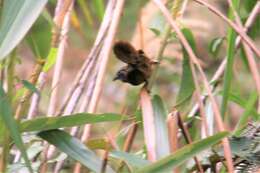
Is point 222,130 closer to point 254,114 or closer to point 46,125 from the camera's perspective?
point 46,125

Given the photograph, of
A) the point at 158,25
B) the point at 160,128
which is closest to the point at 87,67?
the point at 158,25

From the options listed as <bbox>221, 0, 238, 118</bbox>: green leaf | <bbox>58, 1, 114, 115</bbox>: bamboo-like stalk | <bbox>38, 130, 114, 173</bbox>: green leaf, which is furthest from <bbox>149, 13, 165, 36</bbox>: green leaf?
<bbox>38, 130, 114, 173</bbox>: green leaf

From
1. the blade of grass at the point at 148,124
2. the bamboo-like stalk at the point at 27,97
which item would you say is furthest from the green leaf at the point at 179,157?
the bamboo-like stalk at the point at 27,97

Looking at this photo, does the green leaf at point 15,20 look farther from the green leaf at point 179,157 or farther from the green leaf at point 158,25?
the green leaf at point 158,25

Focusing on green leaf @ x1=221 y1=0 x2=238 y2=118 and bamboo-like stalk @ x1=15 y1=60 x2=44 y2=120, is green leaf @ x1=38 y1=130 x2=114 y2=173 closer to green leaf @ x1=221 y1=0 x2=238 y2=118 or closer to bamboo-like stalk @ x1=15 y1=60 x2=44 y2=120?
bamboo-like stalk @ x1=15 y1=60 x2=44 y2=120

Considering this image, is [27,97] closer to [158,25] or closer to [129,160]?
[129,160]

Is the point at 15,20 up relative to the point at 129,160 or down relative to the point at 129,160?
up

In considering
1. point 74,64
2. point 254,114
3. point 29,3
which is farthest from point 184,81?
point 74,64
